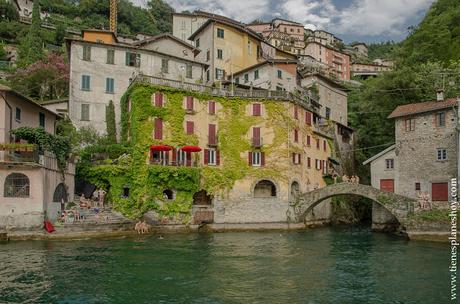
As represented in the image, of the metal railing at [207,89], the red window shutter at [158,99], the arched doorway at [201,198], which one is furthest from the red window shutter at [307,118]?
the red window shutter at [158,99]

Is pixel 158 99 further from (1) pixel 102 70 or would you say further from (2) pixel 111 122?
(1) pixel 102 70

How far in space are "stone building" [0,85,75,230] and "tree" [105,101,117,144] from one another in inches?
463

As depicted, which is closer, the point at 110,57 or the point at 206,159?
the point at 206,159

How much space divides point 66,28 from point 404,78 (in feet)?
257

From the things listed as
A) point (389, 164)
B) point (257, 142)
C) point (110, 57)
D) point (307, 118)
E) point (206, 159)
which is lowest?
point (389, 164)

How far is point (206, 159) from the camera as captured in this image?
144 feet

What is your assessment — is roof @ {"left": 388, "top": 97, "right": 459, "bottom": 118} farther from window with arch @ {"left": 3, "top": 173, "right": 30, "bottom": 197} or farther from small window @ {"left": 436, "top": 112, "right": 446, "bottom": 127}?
window with arch @ {"left": 3, "top": 173, "right": 30, "bottom": 197}

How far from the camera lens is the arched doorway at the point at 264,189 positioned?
46256 mm

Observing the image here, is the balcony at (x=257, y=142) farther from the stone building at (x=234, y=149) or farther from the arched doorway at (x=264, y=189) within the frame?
the arched doorway at (x=264, y=189)

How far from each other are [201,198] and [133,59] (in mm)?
18121

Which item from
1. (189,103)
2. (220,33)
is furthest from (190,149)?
(220,33)

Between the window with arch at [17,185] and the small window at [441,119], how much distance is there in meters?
35.1

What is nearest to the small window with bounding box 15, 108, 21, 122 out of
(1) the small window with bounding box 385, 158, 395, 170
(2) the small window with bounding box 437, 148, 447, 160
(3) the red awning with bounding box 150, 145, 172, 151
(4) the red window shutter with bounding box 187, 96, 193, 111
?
(3) the red awning with bounding box 150, 145, 172, 151

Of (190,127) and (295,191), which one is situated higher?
(190,127)
